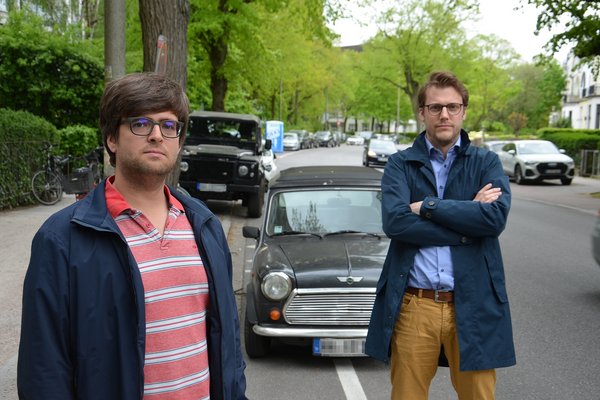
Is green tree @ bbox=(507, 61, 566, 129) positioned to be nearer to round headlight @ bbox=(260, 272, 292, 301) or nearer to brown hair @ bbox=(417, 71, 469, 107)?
round headlight @ bbox=(260, 272, 292, 301)

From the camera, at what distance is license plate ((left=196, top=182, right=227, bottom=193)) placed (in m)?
14.4

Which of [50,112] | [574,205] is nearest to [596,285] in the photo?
[574,205]

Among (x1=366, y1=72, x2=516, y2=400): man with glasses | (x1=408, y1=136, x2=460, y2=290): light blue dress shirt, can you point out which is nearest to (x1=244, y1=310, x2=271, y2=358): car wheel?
(x1=366, y1=72, x2=516, y2=400): man with glasses

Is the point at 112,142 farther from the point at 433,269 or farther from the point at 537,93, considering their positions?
the point at 537,93

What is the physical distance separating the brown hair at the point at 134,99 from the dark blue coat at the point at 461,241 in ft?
4.62

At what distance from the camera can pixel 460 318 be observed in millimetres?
3016

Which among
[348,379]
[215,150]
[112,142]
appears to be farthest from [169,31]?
[215,150]

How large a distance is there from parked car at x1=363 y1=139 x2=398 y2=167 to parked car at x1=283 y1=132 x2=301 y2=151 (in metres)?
21.7

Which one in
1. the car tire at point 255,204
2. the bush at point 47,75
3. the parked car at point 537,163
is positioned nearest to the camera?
the car tire at point 255,204

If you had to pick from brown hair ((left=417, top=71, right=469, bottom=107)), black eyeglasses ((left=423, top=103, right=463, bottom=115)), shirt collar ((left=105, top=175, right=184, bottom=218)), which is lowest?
shirt collar ((left=105, top=175, right=184, bottom=218))

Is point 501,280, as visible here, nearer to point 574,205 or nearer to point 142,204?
point 142,204

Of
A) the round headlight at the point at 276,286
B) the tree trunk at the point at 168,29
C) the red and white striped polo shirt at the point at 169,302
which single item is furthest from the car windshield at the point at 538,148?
the red and white striped polo shirt at the point at 169,302

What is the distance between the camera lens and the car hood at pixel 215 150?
14570mm

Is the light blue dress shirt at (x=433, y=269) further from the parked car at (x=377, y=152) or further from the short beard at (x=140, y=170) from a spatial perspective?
the parked car at (x=377, y=152)
